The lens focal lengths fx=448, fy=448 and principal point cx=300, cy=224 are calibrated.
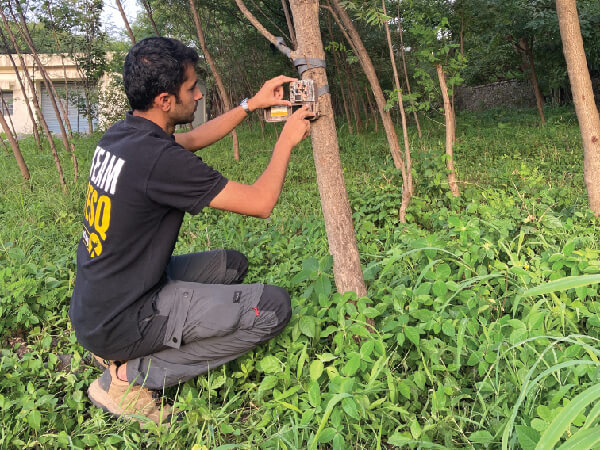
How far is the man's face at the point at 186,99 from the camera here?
206 centimetres

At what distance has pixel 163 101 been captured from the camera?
79.7 inches

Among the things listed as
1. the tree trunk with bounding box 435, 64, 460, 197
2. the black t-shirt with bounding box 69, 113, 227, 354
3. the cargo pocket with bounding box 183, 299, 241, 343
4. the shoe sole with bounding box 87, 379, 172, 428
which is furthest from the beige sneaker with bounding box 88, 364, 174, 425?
the tree trunk with bounding box 435, 64, 460, 197

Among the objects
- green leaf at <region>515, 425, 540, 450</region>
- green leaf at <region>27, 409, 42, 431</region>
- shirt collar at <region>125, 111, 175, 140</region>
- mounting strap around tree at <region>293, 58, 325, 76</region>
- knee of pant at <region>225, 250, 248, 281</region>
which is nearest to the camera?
green leaf at <region>515, 425, 540, 450</region>

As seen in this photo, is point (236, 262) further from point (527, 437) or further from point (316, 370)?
point (527, 437)

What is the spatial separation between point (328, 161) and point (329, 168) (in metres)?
0.03

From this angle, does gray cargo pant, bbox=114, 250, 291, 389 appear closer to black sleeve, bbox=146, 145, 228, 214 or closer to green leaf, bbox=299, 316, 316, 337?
green leaf, bbox=299, 316, 316, 337

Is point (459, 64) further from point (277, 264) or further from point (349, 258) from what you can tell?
point (349, 258)

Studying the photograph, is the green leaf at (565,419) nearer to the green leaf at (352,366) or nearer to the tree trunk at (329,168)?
the green leaf at (352,366)

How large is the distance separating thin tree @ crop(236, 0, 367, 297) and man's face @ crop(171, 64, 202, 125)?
470mm

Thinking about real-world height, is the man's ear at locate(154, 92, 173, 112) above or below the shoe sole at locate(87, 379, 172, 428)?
above

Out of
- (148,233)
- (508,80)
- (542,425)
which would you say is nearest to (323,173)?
(148,233)

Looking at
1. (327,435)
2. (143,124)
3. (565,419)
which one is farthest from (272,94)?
(565,419)

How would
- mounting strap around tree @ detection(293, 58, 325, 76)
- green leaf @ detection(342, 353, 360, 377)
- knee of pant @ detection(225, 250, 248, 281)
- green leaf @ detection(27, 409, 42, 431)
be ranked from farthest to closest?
1. knee of pant @ detection(225, 250, 248, 281)
2. mounting strap around tree @ detection(293, 58, 325, 76)
3. green leaf @ detection(27, 409, 42, 431)
4. green leaf @ detection(342, 353, 360, 377)

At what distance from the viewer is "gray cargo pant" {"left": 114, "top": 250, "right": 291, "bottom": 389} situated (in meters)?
1.98
